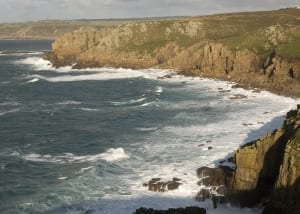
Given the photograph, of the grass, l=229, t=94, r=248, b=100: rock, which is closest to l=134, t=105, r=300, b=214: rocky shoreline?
l=229, t=94, r=248, b=100: rock

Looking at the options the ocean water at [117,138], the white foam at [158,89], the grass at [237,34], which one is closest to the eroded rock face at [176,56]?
the grass at [237,34]

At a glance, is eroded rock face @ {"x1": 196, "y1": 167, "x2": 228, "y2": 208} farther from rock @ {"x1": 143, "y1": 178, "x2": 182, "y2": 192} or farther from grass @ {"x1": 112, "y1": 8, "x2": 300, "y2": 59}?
grass @ {"x1": 112, "y1": 8, "x2": 300, "y2": 59}

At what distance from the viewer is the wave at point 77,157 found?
5903 centimetres

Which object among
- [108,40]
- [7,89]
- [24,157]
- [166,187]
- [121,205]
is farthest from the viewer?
[108,40]

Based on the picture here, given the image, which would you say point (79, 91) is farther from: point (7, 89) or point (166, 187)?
point (166, 187)

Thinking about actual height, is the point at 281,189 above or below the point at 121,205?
above

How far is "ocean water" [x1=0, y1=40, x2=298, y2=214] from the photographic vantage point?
1885 inches

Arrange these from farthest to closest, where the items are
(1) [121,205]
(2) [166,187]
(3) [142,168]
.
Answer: (3) [142,168] → (2) [166,187] → (1) [121,205]

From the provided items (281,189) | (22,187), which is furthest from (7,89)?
(281,189)

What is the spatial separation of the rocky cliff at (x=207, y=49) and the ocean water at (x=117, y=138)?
27.1 feet

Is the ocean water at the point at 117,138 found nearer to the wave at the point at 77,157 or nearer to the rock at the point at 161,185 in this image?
the wave at the point at 77,157

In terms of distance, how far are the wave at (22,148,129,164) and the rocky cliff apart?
48.3 m

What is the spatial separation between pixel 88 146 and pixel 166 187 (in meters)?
19.3

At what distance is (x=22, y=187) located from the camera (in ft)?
167
